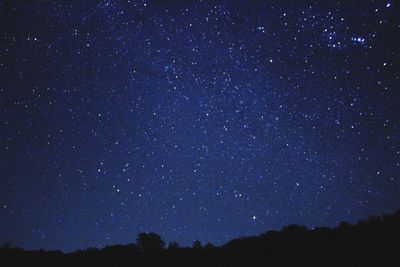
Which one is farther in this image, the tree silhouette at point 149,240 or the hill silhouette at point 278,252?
the tree silhouette at point 149,240

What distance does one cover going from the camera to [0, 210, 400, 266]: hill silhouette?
8.70 metres

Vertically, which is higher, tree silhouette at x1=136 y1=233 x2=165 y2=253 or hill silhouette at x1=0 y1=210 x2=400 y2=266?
tree silhouette at x1=136 y1=233 x2=165 y2=253

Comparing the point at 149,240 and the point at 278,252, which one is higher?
the point at 149,240

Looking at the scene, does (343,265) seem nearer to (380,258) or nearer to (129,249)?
(380,258)

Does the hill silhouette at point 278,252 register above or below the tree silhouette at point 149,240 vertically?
below

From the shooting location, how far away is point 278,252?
1000cm

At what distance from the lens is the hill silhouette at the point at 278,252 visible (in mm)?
8695

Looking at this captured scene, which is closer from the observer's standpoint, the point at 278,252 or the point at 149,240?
the point at 278,252

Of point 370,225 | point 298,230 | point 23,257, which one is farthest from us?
point 298,230

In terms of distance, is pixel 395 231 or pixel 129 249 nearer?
pixel 395 231

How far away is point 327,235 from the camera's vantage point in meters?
10.4

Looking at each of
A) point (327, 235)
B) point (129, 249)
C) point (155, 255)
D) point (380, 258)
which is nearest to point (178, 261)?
point (155, 255)

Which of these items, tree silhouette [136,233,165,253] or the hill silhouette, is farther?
tree silhouette [136,233,165,253]

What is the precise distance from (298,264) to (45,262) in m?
7.16
